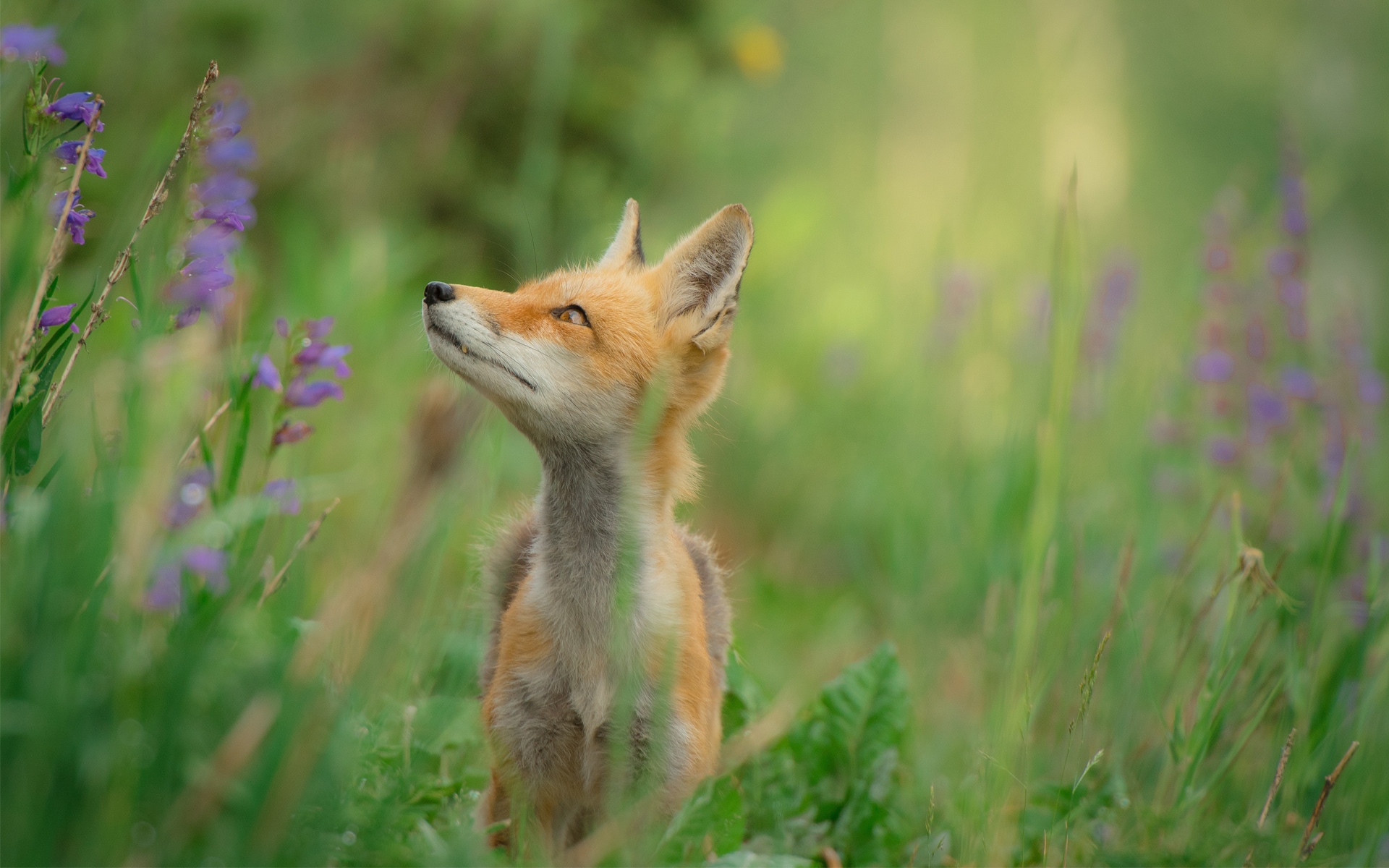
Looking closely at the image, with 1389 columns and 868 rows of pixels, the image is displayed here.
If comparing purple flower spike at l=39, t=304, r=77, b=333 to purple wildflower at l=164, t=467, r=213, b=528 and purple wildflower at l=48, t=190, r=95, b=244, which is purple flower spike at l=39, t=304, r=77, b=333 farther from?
purple wildflower at l=164, t=467, r=213, b=528

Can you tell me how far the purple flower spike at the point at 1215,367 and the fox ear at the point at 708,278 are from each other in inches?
114

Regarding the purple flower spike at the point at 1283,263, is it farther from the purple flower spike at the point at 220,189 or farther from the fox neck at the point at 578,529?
the purple flower spike at the point at 220,189

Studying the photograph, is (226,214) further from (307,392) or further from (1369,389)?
(1369,389)

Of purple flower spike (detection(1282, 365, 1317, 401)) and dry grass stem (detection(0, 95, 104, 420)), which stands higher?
dry grass stem (detection(0, 95, 104, 420))

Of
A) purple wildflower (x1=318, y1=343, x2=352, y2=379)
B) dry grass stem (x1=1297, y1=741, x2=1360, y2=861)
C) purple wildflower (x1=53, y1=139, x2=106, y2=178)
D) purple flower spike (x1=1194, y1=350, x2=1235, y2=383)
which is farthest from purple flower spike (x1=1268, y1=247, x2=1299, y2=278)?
purple wildflower (x1=53, y1=139, x2=106, y2=178)

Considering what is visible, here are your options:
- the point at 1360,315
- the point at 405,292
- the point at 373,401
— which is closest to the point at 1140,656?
the point at 1360,315

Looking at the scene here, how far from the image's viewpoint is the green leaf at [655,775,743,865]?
2.23 m

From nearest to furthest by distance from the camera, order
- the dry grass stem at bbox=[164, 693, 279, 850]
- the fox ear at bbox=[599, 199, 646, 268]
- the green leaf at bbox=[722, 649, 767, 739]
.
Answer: the dry grass stem at bbox=[164, 693, 279, 850]
the green leaf at bbox=[722, 649, 767, 739]
the fox ear at bbox=[599, 199, 646, 268]

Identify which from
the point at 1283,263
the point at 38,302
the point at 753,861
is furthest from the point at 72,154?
the point at 1283,263

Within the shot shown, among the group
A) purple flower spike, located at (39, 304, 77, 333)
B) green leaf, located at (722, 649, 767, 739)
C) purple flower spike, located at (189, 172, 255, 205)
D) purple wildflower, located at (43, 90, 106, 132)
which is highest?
purple wildflower, located at (43, 90, 106, 132)

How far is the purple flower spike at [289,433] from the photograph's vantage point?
228 cm

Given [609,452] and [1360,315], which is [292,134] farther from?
[1360,315]

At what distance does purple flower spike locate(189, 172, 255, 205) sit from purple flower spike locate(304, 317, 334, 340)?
0.33m

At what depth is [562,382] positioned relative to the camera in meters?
2.85
